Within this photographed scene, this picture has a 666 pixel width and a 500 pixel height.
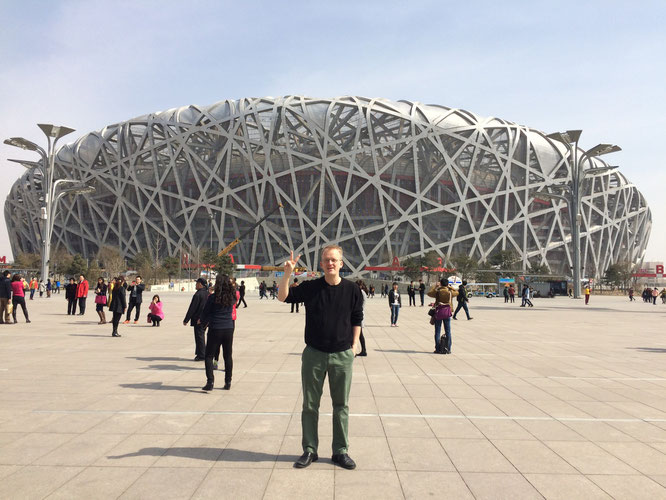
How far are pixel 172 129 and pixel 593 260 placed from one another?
193 feet

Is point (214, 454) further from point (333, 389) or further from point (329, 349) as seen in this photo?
point (329, 349)

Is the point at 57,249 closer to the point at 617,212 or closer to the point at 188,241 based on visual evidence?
the point at 188,241

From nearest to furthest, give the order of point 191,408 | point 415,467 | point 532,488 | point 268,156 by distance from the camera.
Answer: point 532,488, point 415,467, point 191,408, point 268,156

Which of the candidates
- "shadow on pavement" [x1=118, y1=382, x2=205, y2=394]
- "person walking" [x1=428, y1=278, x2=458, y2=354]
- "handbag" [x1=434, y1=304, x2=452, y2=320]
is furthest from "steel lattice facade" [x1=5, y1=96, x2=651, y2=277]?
"shadow on pavement" [x1=118, y1=382, x2=205, y2=394]

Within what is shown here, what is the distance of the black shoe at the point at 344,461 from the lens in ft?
12.6

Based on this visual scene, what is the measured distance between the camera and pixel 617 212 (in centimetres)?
7869

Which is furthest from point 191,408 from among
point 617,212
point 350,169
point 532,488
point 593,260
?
point 617,212

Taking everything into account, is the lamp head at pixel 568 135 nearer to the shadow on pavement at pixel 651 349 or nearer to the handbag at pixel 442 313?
the shadow on pavement at pixel 651 349

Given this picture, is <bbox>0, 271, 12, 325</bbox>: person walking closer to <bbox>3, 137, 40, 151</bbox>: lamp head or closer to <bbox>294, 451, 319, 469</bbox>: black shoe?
<bbox>294, 451, 319, 469</bbox>: black shoe

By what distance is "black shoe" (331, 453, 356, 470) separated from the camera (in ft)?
12.6

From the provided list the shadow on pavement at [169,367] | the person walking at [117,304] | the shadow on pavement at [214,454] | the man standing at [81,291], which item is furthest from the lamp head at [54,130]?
the shadow on pavement at [214,454]

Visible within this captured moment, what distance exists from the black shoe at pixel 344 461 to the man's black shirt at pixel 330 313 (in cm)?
76

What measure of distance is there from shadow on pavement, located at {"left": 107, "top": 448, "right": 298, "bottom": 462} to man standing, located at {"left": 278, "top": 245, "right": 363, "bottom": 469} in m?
0.27

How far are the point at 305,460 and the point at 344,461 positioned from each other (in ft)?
0.92
